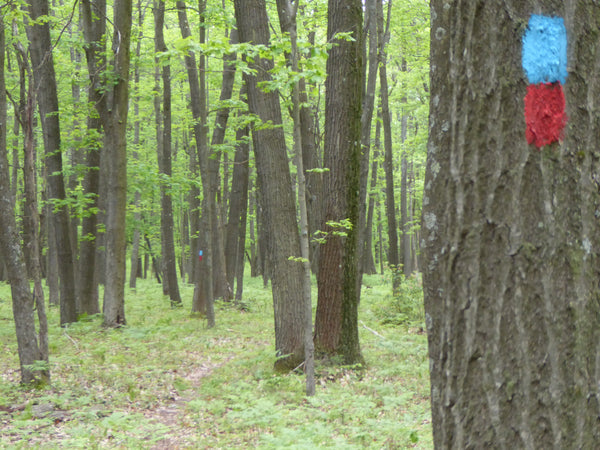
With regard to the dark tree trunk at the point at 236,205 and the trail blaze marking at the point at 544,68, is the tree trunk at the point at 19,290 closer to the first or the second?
the trail blaze marking at the point at 544,68

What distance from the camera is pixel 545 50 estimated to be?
1.61 meters

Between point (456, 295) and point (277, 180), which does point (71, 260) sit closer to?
point (277, 180)

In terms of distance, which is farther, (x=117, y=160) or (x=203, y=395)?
(x=117, y=160)

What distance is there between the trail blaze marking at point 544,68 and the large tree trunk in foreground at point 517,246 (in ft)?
0.06

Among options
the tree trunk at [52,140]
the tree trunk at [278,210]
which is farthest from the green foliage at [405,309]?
the tree trunk at [52,140]

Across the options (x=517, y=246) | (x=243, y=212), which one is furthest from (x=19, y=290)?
(x=243, y=212)

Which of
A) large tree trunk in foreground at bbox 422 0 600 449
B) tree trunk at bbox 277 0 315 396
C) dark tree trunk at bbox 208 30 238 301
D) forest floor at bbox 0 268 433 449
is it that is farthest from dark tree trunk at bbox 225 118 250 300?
large tree trunk in foreground at bbox 422 0 600 449

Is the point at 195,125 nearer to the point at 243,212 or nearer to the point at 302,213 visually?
the point at 243,212

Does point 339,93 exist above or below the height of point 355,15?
below

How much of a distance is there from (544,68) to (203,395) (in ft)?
23.2

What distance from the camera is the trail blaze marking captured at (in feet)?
5.28

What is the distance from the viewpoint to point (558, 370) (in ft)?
5.14

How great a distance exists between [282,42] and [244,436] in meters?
4.72

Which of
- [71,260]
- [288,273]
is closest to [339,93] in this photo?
[288,273]
